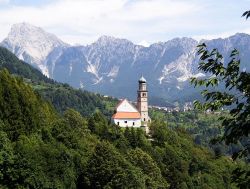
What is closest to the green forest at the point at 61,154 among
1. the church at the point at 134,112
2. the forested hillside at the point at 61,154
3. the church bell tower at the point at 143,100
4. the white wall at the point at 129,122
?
the forested hillside at the point at 61,154

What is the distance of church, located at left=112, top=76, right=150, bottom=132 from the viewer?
6467 inches

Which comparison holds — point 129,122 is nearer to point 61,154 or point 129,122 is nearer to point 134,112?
point 134,112

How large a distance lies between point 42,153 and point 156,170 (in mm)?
28629

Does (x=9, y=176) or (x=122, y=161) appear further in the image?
(x=122, y=161)

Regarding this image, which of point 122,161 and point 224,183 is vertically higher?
point 122,161

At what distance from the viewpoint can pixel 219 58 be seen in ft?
57.0

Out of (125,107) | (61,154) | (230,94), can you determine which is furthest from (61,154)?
(125,107)

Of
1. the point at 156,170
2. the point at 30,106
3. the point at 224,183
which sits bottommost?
the point at 224,183

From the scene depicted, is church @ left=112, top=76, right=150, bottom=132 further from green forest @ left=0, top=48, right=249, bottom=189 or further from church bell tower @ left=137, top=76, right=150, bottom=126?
green forest @ left=0, top=48, right=249, bottom=189

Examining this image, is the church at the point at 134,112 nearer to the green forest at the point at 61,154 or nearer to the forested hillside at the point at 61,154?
the green forest at the point at 61,154

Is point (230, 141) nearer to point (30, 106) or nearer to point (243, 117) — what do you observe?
point (243, 117)

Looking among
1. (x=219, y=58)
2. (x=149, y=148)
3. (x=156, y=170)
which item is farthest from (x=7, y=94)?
(x=219, y=58)

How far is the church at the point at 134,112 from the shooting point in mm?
164250

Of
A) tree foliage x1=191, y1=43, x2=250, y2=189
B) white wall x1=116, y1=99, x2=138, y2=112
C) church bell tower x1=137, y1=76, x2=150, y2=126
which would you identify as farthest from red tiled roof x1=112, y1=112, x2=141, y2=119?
tree foliage x1=191, y1=43, x2=250, y2=189
